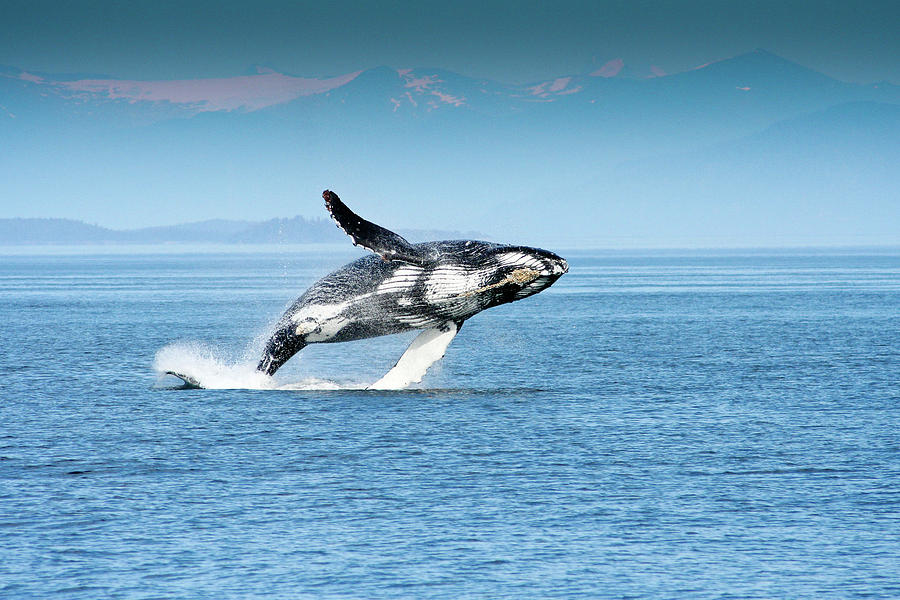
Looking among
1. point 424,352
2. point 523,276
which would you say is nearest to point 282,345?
point 424,352

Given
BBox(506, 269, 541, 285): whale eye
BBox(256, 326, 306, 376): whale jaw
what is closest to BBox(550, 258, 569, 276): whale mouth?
BBox(506, 269, 541, 285): whale eye

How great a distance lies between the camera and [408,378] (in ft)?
73.8

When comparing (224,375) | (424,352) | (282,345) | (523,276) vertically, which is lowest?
(224,375)

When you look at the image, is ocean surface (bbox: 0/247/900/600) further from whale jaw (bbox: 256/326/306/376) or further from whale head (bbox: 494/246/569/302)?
whale head (bbox: 494/246/569/302)

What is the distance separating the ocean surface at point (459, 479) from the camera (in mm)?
12195

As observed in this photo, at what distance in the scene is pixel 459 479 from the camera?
16.1 m

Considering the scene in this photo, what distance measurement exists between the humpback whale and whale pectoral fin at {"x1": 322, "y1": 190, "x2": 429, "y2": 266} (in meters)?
0.02

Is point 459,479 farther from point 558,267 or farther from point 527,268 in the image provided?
point 558,267

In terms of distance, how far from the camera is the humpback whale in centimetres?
2003

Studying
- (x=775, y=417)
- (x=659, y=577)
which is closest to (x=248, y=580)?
(x=659, y=577)

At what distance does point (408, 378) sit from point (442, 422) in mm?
2308

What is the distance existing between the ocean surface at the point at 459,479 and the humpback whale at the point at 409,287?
1.57 m

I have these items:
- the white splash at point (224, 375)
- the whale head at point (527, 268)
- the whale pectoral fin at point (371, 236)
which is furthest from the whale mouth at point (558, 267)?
the white splash at point (224, 375)

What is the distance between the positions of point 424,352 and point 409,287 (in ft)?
5.67
